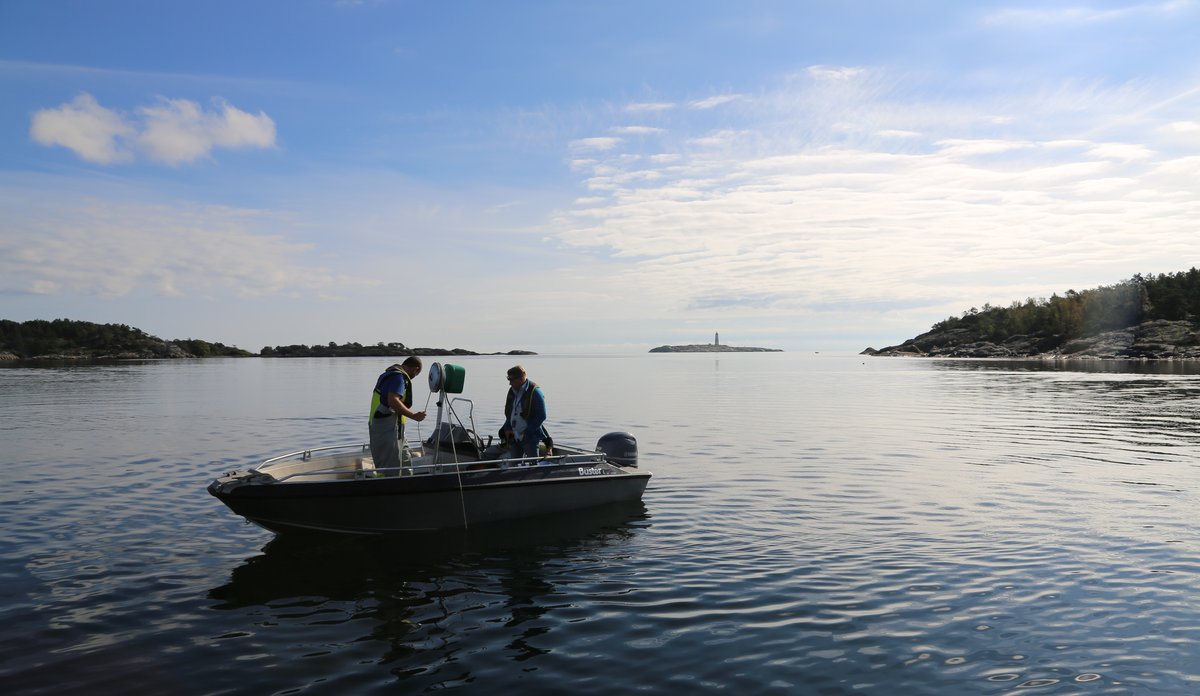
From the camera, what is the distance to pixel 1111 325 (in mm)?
134625

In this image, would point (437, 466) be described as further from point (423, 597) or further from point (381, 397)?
point (423, 597)

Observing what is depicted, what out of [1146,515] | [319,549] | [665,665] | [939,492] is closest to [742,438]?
[939,492]

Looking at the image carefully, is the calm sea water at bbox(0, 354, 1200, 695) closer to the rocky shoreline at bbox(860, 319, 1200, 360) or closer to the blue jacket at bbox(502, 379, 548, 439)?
the blue jacket at bbox(502, 379, 548, 439)

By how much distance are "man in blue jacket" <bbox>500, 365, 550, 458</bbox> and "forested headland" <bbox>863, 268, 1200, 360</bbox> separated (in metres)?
129

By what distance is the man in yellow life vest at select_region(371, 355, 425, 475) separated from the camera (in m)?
12.3

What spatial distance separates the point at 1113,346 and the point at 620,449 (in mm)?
135810

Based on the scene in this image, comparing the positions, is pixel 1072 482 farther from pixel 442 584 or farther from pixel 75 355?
pixel 75 355

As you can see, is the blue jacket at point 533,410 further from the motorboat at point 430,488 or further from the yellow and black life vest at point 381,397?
the yellow and black life vest at point 381,397

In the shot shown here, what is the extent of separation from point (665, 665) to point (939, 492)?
11836 millimetres

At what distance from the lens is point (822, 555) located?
38.3ft

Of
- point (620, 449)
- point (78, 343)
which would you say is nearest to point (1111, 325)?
point (620, 449)

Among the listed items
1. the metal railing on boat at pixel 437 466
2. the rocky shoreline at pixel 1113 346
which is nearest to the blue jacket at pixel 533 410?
the metal railing on boat at pixel 437 466

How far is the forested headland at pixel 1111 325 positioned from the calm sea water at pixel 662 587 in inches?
4692

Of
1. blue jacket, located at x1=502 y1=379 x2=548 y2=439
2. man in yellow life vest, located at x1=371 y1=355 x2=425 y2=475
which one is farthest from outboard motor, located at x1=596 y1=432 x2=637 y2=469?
man in yellow life vest, located at x1=371 y1=355 x2=425 y2=475
